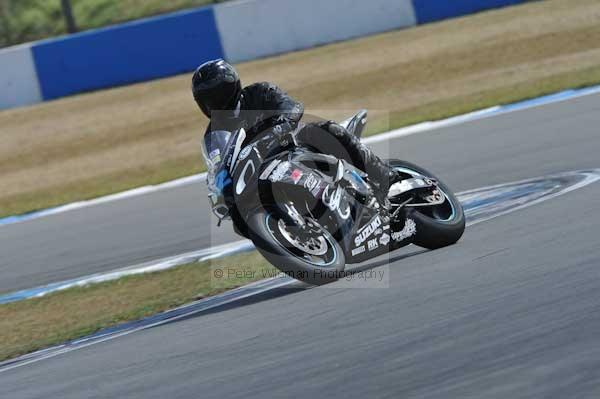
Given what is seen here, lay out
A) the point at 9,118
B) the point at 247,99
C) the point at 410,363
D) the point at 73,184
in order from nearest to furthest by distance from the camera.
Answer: the point at 410,363
the point at 247,99
the point at 73,184
the point at 9,118

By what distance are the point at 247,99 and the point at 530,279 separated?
2168 millimetres

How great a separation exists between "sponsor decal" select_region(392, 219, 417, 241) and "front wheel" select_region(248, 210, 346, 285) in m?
0.51

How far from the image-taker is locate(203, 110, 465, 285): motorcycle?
6.05 m

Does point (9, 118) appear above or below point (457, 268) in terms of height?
below

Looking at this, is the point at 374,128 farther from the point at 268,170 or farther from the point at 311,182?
the point at 268,170

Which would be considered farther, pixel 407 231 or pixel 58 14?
pixel 58 14

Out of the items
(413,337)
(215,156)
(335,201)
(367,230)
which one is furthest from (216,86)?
(413,337)

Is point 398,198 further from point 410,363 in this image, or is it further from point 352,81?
point 352,81

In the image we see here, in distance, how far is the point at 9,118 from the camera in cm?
1823

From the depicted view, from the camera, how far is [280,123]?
20.7 feet

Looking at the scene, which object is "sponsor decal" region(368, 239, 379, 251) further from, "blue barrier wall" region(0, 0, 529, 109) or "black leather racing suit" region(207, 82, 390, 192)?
"blue barrier wall" region(0, 0, 529, 109)

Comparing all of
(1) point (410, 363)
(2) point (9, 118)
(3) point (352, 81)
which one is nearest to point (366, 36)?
(3) point (352, 81)

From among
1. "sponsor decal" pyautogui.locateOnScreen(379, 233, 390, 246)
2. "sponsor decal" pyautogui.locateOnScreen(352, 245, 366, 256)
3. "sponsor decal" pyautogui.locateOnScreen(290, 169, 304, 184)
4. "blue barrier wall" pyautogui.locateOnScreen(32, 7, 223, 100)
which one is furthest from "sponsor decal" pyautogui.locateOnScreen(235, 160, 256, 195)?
"blue barrier wall" pyautogui.locateOnScreen(32, 7, 223, 100)

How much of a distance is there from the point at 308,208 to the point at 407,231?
0.74m
